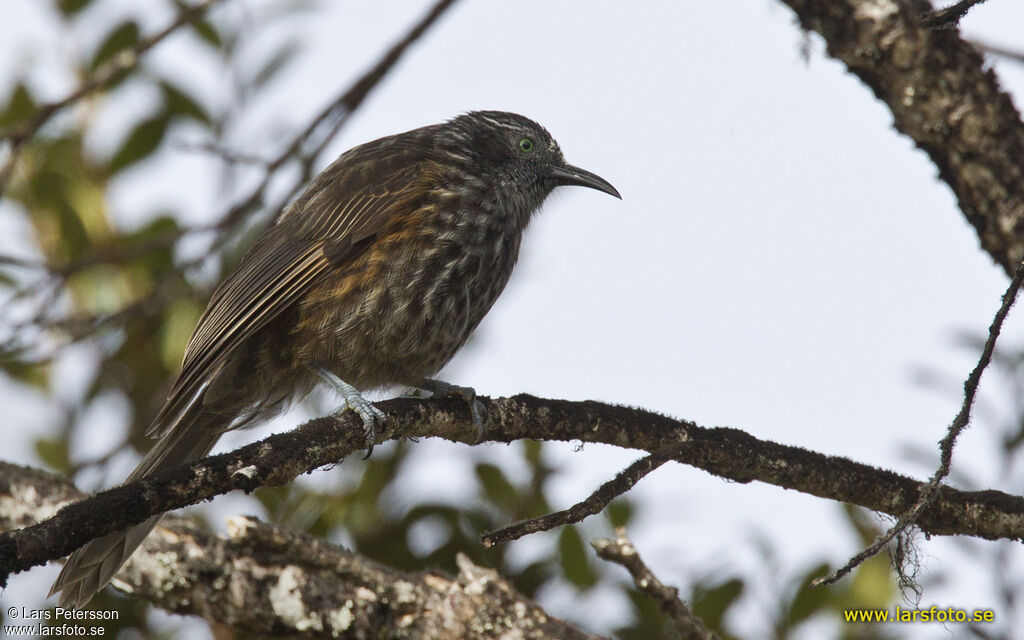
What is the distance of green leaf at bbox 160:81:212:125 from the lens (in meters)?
5.22

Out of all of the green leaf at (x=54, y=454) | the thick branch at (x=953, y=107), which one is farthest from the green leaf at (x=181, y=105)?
the thick branch at (x=953, y=107)

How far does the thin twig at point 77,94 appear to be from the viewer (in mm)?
4004

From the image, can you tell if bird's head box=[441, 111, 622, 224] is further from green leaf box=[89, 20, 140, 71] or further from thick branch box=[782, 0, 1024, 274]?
green leaf box=[89, 20, 140, 71]

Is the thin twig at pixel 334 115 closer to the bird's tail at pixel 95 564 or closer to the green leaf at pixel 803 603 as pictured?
the bird's tail at pixel 95 564

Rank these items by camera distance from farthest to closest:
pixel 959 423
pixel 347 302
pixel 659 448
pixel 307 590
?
pixel 347 302 → pixel 307 590 → pixel 659 448 → pixel 959 423

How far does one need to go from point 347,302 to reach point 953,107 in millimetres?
2328

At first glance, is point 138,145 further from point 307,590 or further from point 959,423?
point 959,423

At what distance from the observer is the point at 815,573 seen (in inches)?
163

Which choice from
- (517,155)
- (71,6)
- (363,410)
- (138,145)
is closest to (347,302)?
(363,410)

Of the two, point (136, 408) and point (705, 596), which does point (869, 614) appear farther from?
point (136, 408)

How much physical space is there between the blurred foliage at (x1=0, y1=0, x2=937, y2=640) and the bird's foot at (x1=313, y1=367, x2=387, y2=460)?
654 mm

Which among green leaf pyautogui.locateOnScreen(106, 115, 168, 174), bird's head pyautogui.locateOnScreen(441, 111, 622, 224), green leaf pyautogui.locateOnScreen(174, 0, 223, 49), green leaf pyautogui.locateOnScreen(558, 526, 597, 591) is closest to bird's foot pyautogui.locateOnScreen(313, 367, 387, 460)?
green leaf pyautogui.locateOnScreen(558, 526, 597, 591)

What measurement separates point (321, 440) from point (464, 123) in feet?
8.68

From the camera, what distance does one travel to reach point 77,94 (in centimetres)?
411
